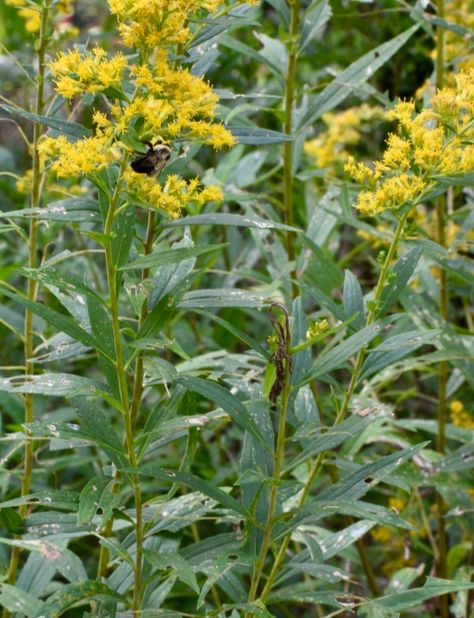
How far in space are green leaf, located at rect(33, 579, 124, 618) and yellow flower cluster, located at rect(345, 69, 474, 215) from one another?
72cm

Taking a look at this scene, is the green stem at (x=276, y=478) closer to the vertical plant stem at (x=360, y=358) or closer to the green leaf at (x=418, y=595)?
the vertical plant stem at (x=360, y=358)

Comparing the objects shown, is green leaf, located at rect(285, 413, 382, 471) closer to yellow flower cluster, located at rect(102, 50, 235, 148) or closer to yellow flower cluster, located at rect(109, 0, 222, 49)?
yellow flower cluster, located at rect(102, 50, 235, 148)

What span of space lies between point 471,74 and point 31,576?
1.28 m

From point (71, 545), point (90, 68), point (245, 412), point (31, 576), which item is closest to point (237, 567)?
point (245, 412)

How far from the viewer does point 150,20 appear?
1.25 metres

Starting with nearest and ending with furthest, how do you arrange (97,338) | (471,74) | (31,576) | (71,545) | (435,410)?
(97,338)
(471,74)
(31,576)
(71,545)
(435,410)

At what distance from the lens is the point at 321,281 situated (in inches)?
83.6

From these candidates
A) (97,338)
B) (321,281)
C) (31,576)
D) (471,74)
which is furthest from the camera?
(321,281)

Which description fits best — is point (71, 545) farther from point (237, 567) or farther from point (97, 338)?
point (97, 338)

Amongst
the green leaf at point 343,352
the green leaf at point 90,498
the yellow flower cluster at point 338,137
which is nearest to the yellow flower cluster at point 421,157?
the green leaf at point 343,352

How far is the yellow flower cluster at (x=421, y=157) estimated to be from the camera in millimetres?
1433

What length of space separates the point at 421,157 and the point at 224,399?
1.60 feet

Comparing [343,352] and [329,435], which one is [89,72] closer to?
[343,352]

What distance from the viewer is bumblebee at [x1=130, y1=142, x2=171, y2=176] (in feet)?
4.09
